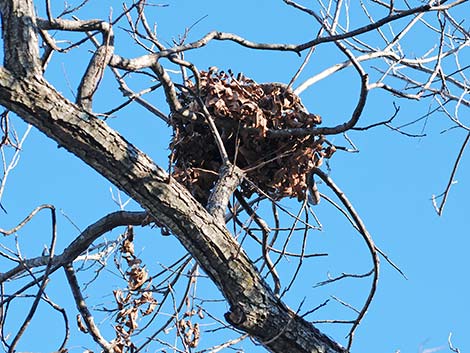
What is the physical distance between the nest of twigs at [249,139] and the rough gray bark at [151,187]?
1.49ft

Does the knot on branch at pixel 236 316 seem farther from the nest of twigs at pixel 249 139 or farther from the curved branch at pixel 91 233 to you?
the curved branch at pixel 91 233

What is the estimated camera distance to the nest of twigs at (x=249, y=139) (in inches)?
139

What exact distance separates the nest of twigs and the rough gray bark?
0.45m

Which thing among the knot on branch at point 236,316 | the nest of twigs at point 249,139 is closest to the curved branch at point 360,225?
the nest of twigs at point 249,139

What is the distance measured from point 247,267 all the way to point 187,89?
876 millimetres

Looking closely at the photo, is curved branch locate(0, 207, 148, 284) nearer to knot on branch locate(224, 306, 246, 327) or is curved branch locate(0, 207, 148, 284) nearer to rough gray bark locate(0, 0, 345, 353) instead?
rough gray bark locate(0, 0, 345, 353)

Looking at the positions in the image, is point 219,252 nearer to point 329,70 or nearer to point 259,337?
point 259,337

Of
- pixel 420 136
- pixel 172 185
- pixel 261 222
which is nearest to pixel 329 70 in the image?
pixel 420 136

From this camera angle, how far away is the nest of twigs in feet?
11.6

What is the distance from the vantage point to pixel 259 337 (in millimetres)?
3213

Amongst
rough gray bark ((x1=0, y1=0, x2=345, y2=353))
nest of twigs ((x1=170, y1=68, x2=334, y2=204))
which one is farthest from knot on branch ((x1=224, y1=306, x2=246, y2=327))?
nest of twigs ((x1=170, y1=68, x2=334, y2=204))

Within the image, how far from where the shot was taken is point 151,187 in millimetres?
3051

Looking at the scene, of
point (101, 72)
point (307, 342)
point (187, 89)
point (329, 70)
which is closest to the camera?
point (101, 72)

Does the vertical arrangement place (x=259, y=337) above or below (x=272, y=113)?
below
